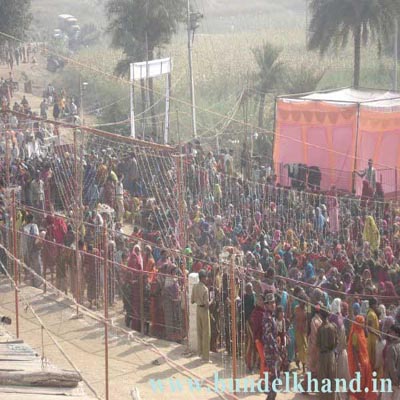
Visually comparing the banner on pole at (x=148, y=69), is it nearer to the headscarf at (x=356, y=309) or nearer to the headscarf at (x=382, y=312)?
the headscarf at (x=356, y=309)

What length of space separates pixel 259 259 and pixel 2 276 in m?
4.11

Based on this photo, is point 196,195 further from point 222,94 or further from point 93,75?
point 93,75

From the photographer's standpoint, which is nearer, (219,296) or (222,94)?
(219,296)

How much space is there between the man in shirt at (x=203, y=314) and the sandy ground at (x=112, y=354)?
0.17 meters

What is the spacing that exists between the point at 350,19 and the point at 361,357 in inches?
830

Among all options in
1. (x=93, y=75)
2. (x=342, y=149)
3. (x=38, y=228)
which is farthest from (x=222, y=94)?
(x=38, y=228)

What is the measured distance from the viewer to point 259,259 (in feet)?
44.9

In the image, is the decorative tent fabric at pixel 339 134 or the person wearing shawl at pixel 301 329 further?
the decorative tent fabric at pixel 339 134

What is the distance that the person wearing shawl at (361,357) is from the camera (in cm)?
969

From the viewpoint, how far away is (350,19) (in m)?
29.2

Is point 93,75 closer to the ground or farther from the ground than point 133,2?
closer to the ground

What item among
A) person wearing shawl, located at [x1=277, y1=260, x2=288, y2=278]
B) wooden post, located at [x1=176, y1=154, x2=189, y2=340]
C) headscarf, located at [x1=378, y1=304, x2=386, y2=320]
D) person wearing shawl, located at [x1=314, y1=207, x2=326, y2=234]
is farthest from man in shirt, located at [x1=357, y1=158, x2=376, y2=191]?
headscarf, located at [x1=378, y1=304, x2=386, y2=320]

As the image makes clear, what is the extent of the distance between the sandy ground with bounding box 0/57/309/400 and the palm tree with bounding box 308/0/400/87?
17997 mm

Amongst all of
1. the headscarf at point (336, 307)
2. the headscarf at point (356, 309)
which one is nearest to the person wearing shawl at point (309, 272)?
the headscarf at point (356, 309)
